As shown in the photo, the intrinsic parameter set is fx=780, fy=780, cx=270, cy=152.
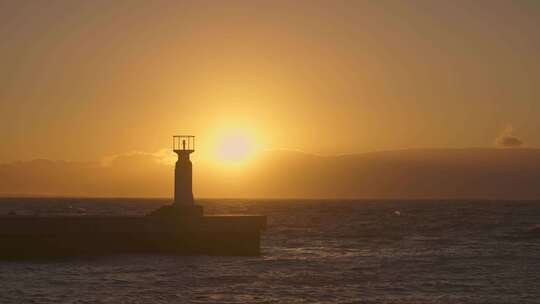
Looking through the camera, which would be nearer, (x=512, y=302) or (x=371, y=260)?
(x=512, y=302)

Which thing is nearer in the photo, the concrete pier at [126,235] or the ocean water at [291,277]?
the ocean water at [291,277]

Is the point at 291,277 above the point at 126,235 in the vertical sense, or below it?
below

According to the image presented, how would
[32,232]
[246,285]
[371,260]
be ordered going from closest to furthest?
[246,285] < [32,232] < [371,260]

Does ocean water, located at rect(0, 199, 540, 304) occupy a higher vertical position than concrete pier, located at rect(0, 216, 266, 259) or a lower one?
lower

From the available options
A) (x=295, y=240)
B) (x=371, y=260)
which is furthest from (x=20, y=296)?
(x=295, y=240)

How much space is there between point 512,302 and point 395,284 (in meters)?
6.47

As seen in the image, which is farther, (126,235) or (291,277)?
(126,235)

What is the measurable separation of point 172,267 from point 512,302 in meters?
17.5

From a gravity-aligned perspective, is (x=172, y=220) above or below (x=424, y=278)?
above

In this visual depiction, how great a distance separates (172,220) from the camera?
46.2 meters

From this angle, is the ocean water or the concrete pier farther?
the concrete pier

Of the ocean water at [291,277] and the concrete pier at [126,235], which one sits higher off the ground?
the concrete pier at [126,235]

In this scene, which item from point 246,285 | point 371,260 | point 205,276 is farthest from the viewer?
point 371,260

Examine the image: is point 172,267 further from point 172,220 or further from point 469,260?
point 469,260
